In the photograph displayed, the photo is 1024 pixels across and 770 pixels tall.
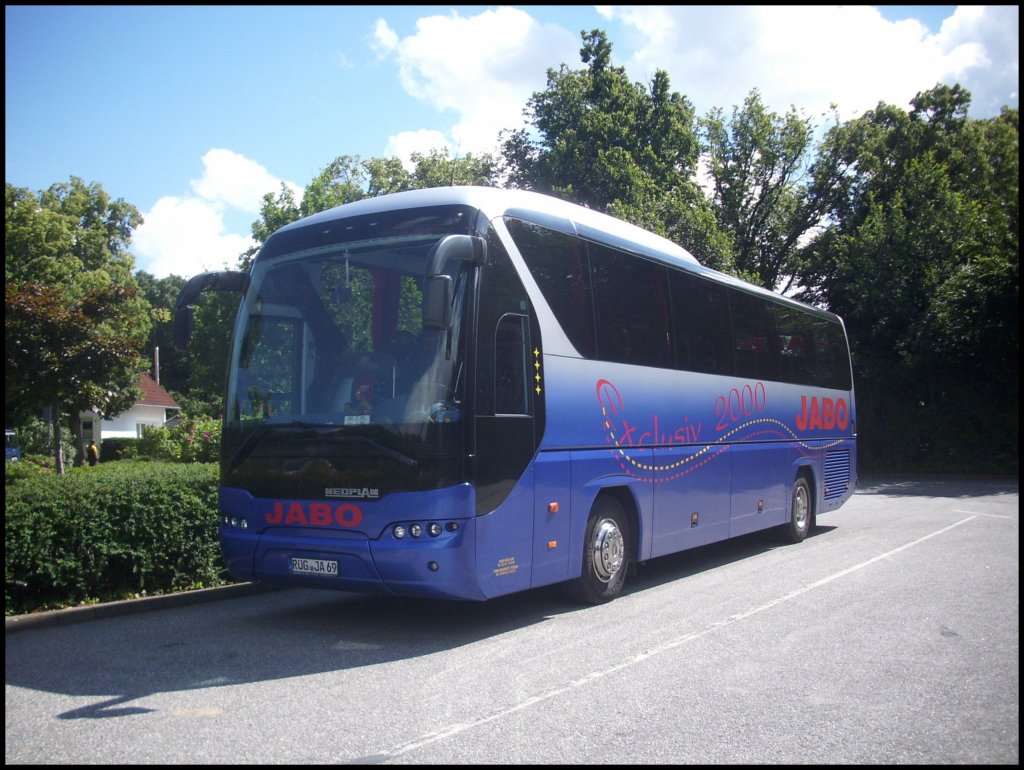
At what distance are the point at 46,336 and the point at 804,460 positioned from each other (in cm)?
1374

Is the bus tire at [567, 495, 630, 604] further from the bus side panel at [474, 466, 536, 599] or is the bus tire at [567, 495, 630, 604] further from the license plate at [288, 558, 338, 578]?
the license plate at [288, 558, 338, 578]

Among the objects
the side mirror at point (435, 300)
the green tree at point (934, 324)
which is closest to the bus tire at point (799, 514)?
the side mirror at point (435, 300)

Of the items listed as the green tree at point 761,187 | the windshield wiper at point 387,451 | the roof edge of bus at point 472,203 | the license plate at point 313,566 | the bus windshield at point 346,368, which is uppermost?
the green tree at point 761,187

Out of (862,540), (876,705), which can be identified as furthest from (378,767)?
(862,540)

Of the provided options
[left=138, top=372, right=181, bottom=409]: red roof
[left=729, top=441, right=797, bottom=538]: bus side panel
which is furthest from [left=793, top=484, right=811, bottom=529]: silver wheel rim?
[left=138, top=372, right=181, bottom=409]: red roof

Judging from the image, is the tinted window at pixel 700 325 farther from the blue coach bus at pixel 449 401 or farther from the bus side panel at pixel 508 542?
the bus side panel at pixel 508 542

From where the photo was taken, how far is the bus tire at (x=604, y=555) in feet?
30.1

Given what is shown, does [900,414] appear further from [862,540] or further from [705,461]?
[705,461]

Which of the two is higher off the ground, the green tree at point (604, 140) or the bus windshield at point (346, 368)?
the green tree at point (604, 140)

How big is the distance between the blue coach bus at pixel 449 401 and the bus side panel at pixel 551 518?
19mm

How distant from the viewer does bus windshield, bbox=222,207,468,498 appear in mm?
7441

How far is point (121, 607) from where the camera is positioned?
8797mm

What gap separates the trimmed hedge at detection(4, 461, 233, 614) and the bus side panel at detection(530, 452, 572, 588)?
3870 mm

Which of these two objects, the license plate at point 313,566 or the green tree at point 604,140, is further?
the green tree at point 604,140
